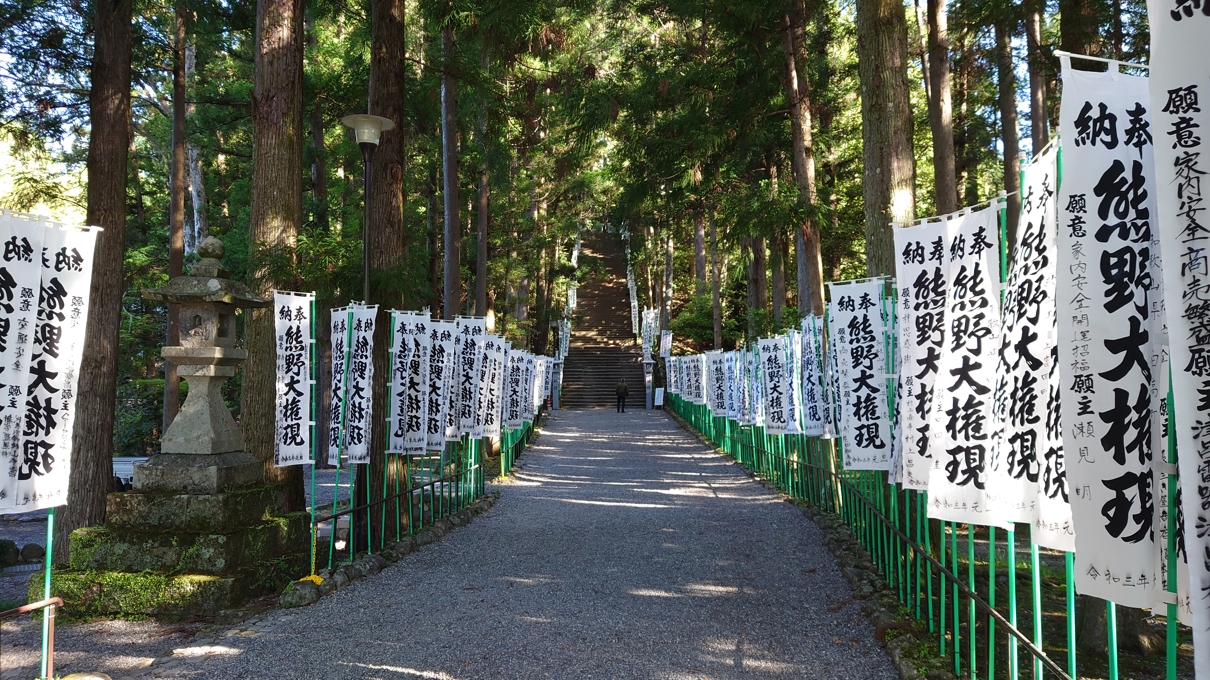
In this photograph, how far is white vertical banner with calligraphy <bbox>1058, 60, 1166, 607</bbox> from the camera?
2.39m

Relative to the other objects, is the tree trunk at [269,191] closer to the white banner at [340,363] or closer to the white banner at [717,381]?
the white banner at [340,363]

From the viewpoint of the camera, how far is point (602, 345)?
42.8 m

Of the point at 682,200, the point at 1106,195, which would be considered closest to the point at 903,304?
the point at 1106,195

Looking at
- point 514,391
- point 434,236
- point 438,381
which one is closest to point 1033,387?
point 438,381

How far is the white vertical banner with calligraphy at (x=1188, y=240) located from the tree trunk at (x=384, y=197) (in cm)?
672

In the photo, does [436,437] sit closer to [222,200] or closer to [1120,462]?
[1120,462]

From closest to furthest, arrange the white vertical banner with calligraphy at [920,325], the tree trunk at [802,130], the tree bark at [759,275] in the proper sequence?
the white vertical banner with calligraphy at [920,325] → the tree trunk at [802,130] → the tree bark at [759,275]

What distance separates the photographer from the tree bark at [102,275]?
24.3 ft

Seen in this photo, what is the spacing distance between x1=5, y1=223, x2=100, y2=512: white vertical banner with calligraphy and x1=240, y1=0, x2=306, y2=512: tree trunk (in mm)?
2718

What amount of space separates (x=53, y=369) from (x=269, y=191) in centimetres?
320

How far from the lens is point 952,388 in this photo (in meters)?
3.93

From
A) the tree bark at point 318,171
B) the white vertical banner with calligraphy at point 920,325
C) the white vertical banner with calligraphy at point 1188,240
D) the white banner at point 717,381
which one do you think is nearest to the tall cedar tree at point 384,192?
the white vertical banner with calligraphy at point 920,325

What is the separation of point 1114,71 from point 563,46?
38.3ft

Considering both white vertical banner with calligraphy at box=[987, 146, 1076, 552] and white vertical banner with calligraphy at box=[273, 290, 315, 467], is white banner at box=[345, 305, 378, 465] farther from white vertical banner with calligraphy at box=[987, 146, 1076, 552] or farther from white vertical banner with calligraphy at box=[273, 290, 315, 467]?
white vertical banner with calligraphy at box=[987, 146, 1076, 552]
